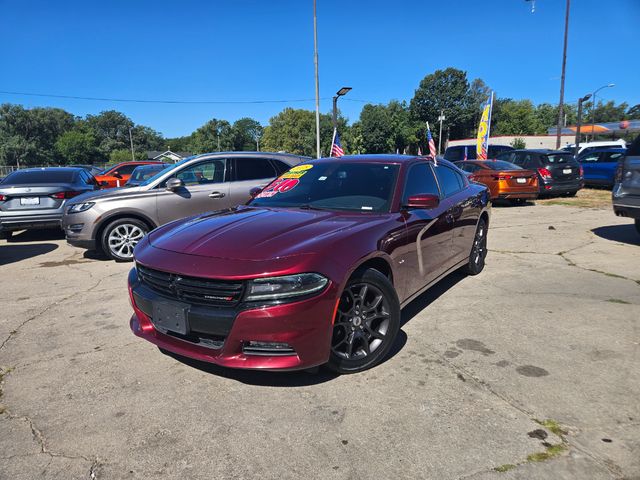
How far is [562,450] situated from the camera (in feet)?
7.09

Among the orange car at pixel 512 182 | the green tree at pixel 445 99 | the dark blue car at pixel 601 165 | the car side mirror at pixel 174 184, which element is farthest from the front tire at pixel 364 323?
the green tree at pixel 445 99

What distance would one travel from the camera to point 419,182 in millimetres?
4039

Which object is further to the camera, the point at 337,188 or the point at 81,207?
the point at 81,207

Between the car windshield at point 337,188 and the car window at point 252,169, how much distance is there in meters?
3.12

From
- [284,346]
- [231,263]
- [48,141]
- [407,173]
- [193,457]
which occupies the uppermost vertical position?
[48,141]

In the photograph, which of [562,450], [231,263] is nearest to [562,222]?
[562,450]

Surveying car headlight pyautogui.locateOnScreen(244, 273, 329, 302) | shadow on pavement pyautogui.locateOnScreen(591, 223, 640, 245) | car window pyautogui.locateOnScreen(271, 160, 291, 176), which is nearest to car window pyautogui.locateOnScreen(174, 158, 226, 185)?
car window pyautogui.locateOnScreen(271, 160, 291, 176)

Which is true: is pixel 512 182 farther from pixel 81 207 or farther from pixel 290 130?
pixel 290 130

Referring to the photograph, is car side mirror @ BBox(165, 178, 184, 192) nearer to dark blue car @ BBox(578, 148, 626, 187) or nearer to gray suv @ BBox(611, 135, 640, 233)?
gray suv @ BBox(611, 135, 640, 233)

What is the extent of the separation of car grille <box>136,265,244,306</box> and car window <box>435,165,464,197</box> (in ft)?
9.34

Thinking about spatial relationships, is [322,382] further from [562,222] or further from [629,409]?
[562,222]

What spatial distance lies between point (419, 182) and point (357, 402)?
7.34 feet

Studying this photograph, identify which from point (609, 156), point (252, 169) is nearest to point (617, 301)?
point (252, 169)

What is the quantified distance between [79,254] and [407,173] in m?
6.25
